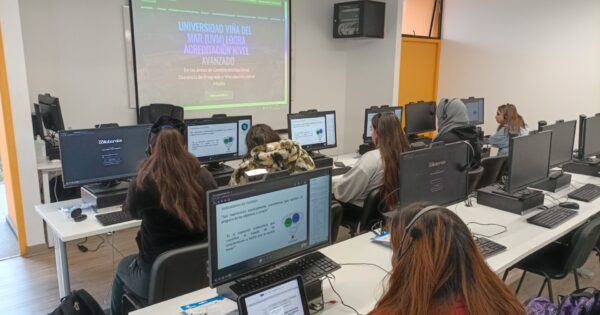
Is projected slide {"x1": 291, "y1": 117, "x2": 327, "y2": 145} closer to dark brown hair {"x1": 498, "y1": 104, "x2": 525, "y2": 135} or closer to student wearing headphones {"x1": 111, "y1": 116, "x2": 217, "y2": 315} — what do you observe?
student wearing headphones {"x1": 111, "y1": 116, "x2": 217, "y2": 315}

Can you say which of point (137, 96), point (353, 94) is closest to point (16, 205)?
point (137, 96)

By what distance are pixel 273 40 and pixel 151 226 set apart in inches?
169

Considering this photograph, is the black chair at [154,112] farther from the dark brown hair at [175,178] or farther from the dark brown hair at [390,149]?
the dark brown hair at [175,178]

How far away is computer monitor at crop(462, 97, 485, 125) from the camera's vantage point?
613cm

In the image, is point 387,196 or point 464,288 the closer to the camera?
point 464,288

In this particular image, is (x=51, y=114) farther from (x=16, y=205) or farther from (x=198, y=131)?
(x=198, y=131)

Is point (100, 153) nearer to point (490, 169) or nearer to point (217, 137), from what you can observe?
point (217, 137)

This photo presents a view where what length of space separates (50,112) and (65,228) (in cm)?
171

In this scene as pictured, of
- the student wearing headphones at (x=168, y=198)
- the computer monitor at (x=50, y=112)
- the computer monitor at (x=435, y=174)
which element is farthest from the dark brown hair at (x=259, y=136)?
the computer monitor at (x=50, y=112)

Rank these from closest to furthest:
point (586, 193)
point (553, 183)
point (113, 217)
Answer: point (113, 217) < point (586, 193) < point (553, 183)

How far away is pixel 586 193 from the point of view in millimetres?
3100

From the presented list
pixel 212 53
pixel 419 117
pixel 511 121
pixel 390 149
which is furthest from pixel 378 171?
pixel 212 53

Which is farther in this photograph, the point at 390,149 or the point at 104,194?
the point at 390,149

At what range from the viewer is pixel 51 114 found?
3.73 metres
